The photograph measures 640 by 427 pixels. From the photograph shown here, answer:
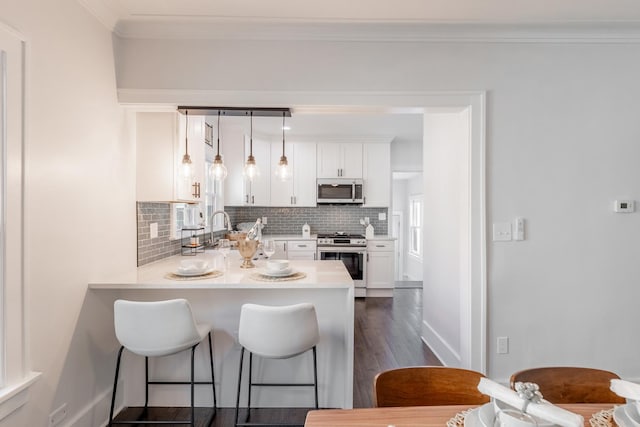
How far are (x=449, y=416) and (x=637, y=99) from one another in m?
2.64

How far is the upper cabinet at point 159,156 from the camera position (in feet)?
8.03

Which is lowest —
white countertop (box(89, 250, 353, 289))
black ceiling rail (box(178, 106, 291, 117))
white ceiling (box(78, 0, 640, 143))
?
white countertop (box(89, 250, 353, 289))

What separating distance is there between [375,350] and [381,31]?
2762 millimetres

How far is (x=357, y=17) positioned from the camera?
210 cm

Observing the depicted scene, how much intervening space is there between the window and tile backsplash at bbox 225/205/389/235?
231cm

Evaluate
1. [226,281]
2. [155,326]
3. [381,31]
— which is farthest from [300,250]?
[381,31]

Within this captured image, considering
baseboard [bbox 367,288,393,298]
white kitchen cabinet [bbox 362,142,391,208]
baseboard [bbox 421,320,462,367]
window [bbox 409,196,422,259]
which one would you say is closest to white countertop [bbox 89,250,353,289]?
baseboard [bbox 421,320,462,367]

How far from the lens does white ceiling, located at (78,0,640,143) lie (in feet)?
6.52

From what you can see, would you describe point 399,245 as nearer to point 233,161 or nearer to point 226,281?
point 233,161

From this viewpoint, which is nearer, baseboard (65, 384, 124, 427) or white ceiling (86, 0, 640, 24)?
baseboard (65, 384, 124, 427)

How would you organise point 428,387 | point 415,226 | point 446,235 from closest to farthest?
point 428,387 < point 446,235 < point 415,226

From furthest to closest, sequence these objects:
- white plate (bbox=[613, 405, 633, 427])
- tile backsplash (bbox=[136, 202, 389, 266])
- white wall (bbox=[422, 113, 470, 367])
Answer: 1. tile backsplash (bbox=[136, 202, 389, 266])
2. white wall (bbox=[422, 113, 470, 367])
3. white plate (bbox=[613, 405, 633, 427])

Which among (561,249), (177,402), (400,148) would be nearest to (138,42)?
(177,402)

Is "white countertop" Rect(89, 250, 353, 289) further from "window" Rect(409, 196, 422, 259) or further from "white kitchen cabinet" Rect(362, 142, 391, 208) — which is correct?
"window" Rect(409, 196, 422, 259)
